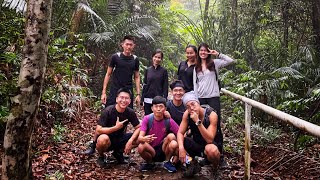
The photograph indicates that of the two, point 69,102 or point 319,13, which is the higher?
point 319,13

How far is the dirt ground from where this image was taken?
3.84 metres

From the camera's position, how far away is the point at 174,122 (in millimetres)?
4430

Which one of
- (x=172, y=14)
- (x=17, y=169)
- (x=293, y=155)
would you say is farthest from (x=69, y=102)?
(x=172, y=14)

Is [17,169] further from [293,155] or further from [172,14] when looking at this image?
[172,14]

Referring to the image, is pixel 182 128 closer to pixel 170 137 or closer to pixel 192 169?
pixel 170 137

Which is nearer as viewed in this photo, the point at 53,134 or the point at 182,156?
the point at 182,156

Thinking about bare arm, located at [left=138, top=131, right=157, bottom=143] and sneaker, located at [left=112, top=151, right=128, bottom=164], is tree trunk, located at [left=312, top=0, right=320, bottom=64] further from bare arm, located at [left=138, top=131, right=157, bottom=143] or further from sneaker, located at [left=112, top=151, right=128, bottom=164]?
sneaker, located at [left=112, top=151, right=128, bottom=164]

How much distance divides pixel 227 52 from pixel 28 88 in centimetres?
809

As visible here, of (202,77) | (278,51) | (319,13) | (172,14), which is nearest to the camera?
(202,77)

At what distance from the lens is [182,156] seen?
4000mm

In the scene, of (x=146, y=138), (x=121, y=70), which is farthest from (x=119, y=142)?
(x=121, y=70)

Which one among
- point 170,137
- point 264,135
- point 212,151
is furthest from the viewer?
point 264,135

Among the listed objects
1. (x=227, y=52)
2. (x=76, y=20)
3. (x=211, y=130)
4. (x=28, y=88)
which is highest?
(x=76, y=20)

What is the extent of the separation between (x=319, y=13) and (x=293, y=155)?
4.61 meters
